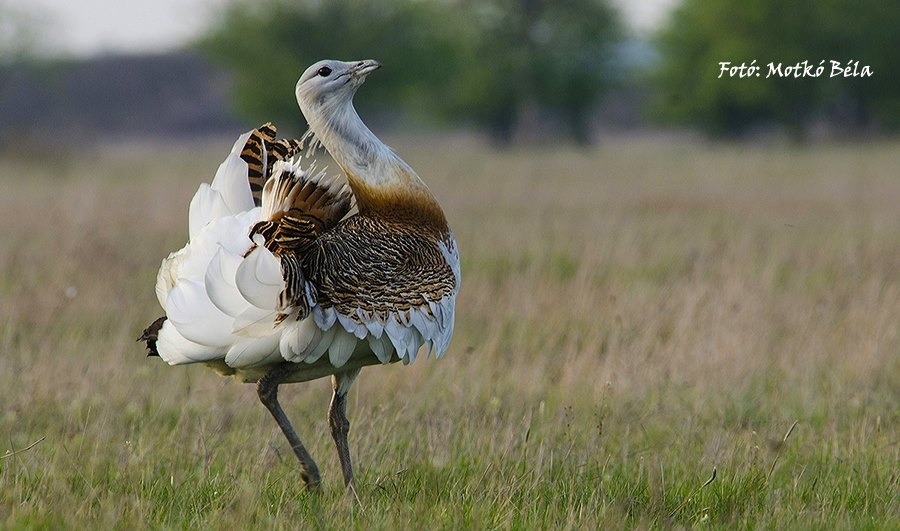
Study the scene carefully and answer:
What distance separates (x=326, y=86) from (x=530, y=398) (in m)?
2.20

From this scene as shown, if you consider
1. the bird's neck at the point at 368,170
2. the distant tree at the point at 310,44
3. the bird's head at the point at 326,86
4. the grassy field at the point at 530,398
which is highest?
the distant tree at the point at 310,44

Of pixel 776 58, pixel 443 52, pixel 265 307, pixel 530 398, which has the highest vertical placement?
pixel 443 52

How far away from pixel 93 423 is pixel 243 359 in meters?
1.53

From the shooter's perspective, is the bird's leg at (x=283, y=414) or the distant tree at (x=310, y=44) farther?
the distant tree at (x=310, y=44)

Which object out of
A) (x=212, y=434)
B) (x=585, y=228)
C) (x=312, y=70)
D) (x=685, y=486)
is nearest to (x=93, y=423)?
(x=212, y=434)

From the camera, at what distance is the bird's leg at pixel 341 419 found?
13.6ft

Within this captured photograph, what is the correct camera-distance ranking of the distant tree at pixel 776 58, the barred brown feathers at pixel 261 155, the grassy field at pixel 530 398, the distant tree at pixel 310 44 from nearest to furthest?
the grassy field at pixel 530 398, the barred brown feathers at pixel 261 155, the distant tree at pixel 310 44, the distant tree at pixel 776 58

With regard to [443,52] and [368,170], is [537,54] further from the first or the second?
[368,170]

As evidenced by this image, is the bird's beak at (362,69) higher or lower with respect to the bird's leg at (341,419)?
higher

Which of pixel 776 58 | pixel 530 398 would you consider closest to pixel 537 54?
pixel 776 58

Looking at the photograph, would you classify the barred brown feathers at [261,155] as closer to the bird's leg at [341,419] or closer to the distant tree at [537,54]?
the bird's leg at [341,419]

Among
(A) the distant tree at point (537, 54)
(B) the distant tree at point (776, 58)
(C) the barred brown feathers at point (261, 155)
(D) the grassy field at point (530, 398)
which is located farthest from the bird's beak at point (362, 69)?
(A) the distant tree at point (537, 54)

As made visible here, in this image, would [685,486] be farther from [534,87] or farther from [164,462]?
[534,87]

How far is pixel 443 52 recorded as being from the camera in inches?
1635
